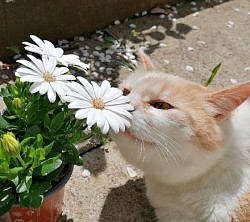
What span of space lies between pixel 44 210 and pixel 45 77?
53 centimetres

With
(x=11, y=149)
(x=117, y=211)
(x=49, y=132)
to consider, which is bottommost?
(x=117, y=211)

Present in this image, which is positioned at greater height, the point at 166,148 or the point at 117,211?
the point at 166,148

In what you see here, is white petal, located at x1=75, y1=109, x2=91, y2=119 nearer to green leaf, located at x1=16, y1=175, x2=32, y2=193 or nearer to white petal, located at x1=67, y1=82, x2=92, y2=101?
white petal, located at x1=67, y1=82, x2=92, y2=101

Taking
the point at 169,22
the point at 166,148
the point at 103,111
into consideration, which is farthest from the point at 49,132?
the point at 169,22

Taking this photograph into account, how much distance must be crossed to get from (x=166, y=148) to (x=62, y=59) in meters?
0.48

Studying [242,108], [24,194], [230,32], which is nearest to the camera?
[24,194]

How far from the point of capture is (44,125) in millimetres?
1703

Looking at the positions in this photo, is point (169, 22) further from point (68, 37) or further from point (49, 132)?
point (49, 132)

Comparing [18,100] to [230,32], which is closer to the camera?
[18,100]

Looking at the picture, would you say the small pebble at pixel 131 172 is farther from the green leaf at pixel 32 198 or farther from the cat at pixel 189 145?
the green leaf at pixel 32 198

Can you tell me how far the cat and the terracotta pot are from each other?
0.27 m

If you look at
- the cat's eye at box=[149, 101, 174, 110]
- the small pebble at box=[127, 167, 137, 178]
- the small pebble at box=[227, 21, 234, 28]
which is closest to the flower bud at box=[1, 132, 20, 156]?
the cat's eye at box=[149, 101, 174, 110]

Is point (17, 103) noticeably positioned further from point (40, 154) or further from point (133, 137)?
point (133, 137)

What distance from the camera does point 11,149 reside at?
1459 mm
